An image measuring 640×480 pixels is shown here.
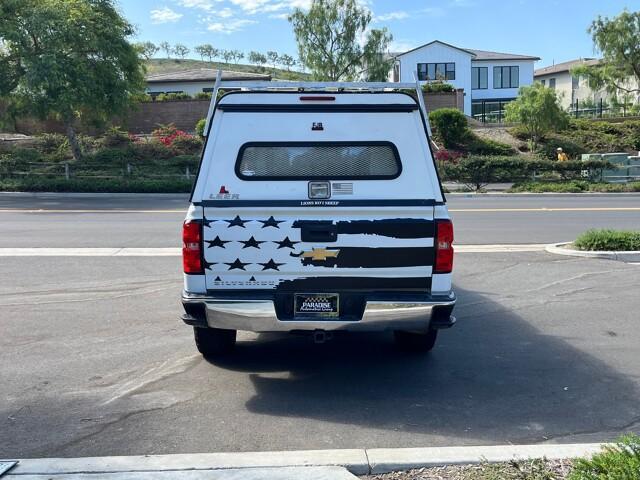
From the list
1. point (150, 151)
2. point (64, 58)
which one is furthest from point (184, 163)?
point (64, 58)

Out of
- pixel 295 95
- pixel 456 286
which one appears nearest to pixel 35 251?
pixel 456 286

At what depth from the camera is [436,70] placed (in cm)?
6044

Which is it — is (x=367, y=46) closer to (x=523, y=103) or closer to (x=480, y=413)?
(x=523, y=103)

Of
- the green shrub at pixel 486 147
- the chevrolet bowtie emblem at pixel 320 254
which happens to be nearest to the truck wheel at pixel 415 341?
the chevrolet bowtie emblem at pixel 320 254

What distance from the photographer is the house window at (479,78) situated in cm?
6341

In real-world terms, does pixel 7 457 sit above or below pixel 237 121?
below

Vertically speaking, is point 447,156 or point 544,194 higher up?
point 447,156

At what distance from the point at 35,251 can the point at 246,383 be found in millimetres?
7554

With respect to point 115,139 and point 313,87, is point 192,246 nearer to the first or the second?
point 313,87

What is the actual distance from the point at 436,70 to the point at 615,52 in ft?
60.4

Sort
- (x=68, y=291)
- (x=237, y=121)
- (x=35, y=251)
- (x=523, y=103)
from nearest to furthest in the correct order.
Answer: (x=237, y=121), (x=68, y=291), (x=35, y=251), (x=523, y=103)

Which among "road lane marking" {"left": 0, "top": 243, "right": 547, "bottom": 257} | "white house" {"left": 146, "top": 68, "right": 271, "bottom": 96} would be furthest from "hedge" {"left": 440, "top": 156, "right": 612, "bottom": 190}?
"white house" {"left": 146, "top": 68, "right": 271, "bottom": 96}

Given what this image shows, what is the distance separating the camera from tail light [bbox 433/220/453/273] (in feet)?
16.4

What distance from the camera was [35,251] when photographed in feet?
37.8
